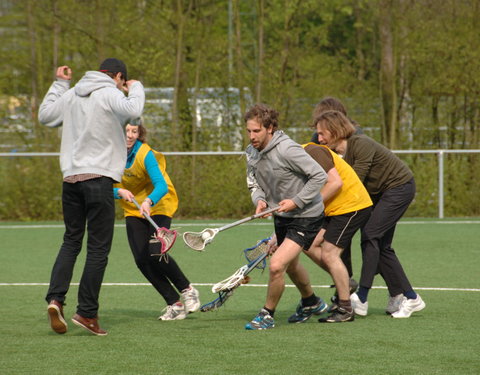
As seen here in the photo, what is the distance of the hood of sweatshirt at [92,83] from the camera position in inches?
252

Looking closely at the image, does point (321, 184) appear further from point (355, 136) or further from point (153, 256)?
point (153, 256)

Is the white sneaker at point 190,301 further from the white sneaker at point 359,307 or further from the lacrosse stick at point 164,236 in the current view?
the white sneaker at point 359,307

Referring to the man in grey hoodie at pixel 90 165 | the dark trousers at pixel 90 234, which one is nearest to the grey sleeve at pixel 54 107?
the man in grey hoodie at pixel 90 165

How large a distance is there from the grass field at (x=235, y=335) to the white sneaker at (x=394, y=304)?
0.06 metres

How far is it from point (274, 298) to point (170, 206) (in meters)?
1.27

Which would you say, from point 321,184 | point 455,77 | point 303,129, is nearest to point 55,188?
point 303,129

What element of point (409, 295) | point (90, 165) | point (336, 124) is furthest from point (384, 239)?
point (90, 165)

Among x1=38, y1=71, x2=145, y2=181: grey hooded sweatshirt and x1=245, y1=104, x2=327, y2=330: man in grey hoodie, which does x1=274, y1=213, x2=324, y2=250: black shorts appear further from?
x1=38, y1=71, x2=145, y2=181: grey hooded sweatshirt

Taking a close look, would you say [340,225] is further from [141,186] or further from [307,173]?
[141,186]

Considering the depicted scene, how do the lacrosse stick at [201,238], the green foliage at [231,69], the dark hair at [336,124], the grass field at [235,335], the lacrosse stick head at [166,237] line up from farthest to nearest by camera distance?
the green foliage at [231,69] < the dark hair at [336,124] < the lacrosse stick head at [166,237] < the lacrosse stick at [201,238] < the grass field at [235,335]

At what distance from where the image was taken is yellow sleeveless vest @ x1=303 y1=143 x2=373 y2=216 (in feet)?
23.5

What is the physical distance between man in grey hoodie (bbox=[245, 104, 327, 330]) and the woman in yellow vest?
795 millimetres

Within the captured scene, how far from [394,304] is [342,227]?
83 centimetres

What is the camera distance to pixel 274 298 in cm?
675
